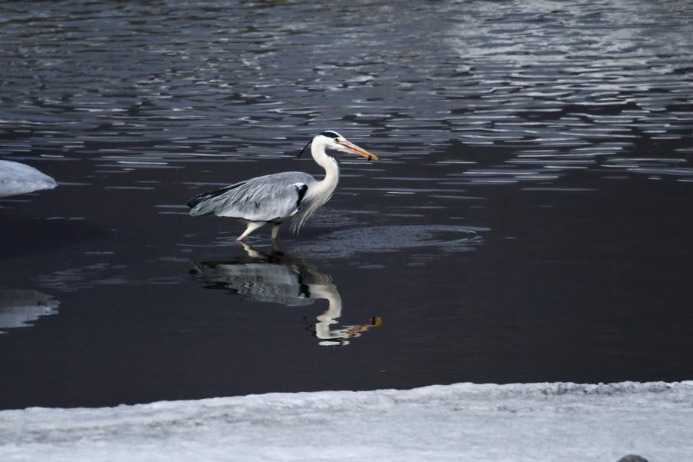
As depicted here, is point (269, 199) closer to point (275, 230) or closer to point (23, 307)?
point (275, 230)

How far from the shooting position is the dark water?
9969 mm

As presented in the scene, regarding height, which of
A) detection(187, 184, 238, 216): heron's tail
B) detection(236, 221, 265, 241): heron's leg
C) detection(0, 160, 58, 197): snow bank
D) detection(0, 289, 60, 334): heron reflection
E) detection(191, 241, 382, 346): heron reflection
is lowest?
detection(191, 241, 382, 346): heron reflection

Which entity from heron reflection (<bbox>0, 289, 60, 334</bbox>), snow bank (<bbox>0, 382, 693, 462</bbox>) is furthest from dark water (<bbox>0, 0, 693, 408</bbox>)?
snow bank (<bbox>0, 382, 693, 462</bbox>)

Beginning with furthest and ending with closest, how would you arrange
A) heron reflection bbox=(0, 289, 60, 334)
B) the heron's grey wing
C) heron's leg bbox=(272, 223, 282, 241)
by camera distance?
heron's leg bbox=(272, 223, 282, 241) < the heron's grey wing < heron reflection bbox=(0, 289, 60, 334)

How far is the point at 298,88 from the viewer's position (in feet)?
92.8

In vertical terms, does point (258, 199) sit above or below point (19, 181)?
below

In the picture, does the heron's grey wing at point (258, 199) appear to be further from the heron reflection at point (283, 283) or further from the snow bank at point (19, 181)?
the snow bank at point (19, 181)

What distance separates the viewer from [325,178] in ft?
49.0

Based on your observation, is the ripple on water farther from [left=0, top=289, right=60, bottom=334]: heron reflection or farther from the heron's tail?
[left=0, top=289, right=60, bottom=334]: heron reflection

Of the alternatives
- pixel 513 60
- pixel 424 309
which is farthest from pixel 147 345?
pixel 513 60

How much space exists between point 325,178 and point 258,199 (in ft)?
2.85

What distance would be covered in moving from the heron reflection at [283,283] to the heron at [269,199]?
1.32 feet

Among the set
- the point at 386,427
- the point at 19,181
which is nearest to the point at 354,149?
the point at 19,181

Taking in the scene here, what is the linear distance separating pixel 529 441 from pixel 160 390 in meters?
2.79
